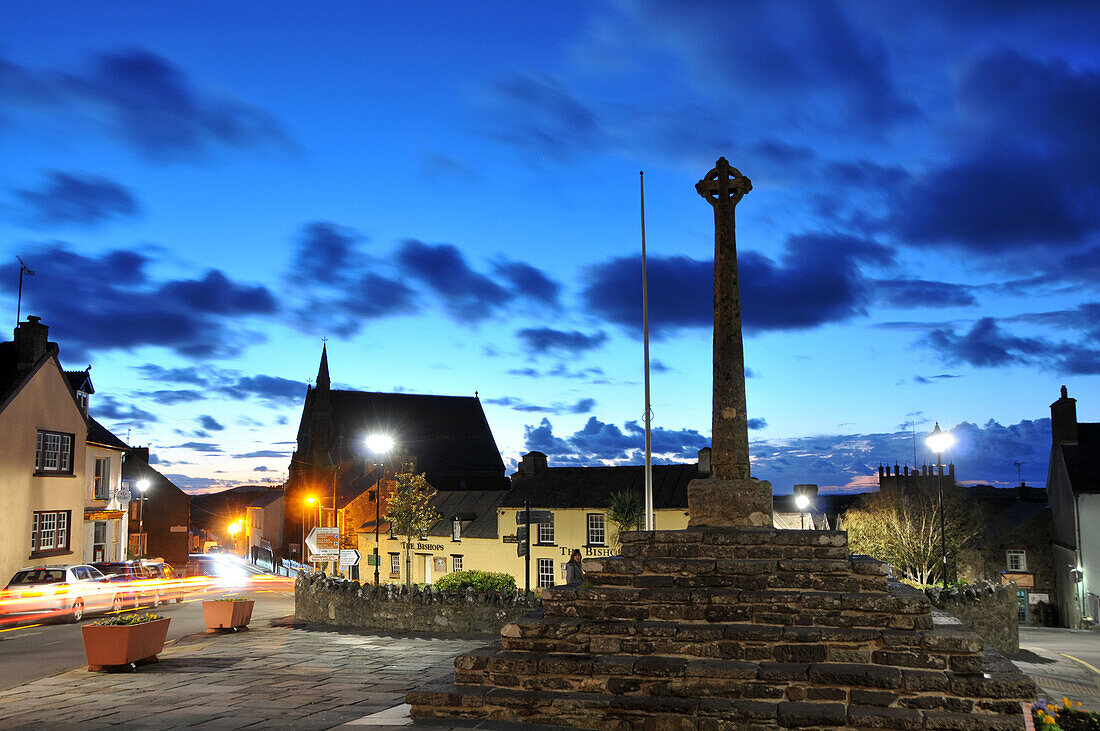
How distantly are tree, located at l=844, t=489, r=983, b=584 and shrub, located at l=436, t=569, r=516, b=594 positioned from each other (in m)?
27.5

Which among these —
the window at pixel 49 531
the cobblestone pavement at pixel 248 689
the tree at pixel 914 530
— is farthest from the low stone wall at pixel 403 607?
the tree at pixel 914 530

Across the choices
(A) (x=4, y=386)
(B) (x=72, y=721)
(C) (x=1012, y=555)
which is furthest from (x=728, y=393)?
(C) (x=1012, y=555)

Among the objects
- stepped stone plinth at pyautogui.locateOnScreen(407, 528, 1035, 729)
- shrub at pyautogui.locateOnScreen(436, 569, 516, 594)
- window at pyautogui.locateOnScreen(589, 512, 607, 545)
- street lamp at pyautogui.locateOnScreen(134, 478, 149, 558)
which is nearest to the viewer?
stepped stone plinth at pyautogui.locateOnScreen(407, 528, 1035, 729)

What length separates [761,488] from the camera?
13945 millimetres

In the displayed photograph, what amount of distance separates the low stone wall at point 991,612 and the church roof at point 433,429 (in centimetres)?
6015

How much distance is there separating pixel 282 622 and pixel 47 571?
7.70 m

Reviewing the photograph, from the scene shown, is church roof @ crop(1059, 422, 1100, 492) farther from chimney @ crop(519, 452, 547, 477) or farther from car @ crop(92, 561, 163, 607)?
car @ crop(92, 561, 163, 607)

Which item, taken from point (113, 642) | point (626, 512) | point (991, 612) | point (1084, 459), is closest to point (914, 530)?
point (1084, 459)

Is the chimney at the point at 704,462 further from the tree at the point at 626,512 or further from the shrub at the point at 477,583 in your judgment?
the shrub at the point at 477,583

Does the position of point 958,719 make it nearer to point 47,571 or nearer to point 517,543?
point 47,571

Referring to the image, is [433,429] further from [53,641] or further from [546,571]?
[53,641]

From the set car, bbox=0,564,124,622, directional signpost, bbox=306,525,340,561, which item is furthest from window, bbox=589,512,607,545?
car, bbox=0,564,124,622

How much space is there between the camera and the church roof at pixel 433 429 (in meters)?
79.6

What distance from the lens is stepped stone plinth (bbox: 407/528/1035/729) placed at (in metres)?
8.62
